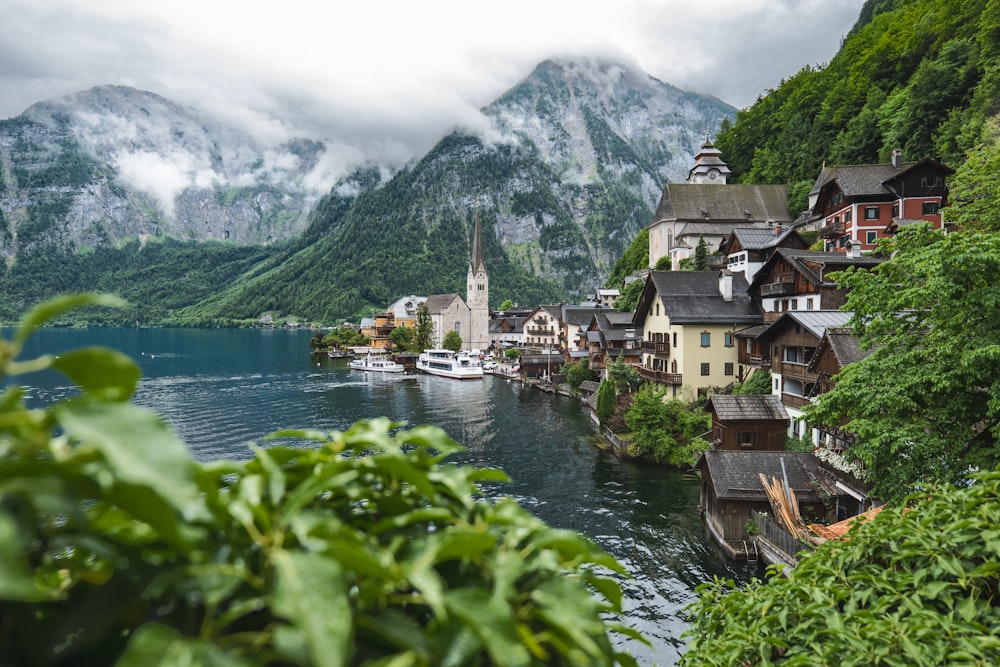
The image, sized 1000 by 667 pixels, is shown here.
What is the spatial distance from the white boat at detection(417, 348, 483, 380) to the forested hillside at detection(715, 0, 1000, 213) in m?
47.6

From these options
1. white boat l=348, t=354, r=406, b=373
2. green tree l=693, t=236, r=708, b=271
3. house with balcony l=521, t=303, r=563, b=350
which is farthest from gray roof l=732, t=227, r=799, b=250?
white boat l=348, t=354, r=406, b=373

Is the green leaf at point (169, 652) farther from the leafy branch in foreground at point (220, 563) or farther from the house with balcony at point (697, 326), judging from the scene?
the house with balcony at point (697, 326)

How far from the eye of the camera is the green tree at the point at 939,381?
1191 centimetres

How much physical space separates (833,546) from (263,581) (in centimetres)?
519

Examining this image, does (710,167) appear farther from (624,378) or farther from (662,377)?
(662,377)

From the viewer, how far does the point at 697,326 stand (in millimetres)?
38000

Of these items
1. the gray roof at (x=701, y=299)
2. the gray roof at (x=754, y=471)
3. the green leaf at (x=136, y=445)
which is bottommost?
the gray roof at (x=754, y=471)

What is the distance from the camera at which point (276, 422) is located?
4516cm

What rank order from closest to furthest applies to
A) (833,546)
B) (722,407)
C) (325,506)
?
(325,506), (833,546), (722,407)

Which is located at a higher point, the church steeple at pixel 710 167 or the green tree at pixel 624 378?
the church steeple at pixel 710 167

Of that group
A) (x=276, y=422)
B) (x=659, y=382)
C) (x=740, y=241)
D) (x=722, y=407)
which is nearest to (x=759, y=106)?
(x=740, y=241)

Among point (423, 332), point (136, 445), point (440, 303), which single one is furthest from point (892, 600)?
point (440, 303)

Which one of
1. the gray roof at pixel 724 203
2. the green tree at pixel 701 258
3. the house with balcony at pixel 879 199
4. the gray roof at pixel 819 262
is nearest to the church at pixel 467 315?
the gray roof at pixel 724 203

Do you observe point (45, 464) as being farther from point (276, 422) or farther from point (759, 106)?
point (759, 106)
